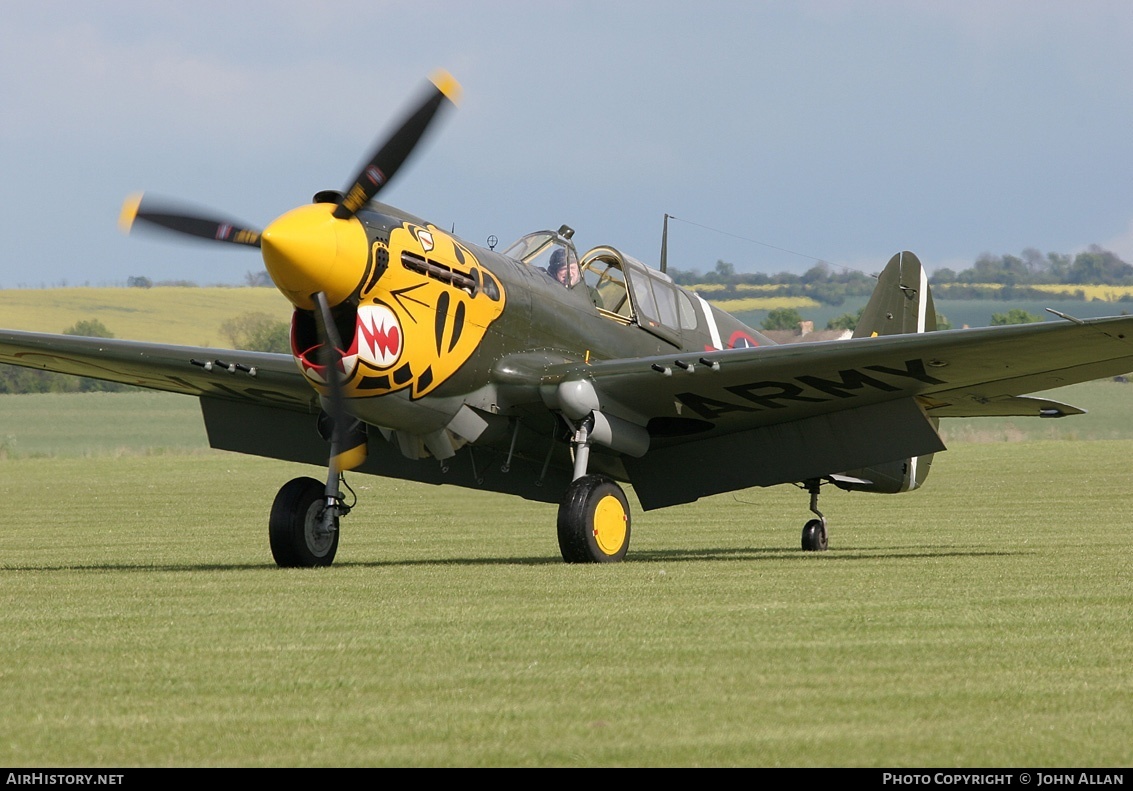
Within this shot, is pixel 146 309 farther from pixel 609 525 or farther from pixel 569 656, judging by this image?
pixel 569 656

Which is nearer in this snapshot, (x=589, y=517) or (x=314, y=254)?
(x=314, y=254)

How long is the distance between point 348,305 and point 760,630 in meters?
4.36

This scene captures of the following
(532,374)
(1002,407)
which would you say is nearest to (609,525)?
(532,374)

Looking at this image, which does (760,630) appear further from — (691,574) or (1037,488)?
(1037,488)

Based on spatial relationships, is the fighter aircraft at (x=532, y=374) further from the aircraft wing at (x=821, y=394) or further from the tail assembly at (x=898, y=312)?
the tail assembly at (x=898, y=312)

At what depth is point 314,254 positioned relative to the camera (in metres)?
10.7

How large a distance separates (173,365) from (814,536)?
→ 634cm

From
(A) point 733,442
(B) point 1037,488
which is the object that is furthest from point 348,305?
(B) point 1037,488

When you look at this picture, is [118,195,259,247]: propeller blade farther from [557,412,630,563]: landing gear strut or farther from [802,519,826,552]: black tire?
[802,519,826,552]: black tire

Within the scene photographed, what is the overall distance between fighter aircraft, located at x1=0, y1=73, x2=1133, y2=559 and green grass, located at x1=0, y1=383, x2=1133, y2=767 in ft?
2.71

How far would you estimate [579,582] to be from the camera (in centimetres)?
1077

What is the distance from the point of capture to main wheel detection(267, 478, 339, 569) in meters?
12.6

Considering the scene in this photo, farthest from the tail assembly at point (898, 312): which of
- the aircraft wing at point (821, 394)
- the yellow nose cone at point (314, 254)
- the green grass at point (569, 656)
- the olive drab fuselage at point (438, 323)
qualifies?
the yellow nose cone at point (314, 254)

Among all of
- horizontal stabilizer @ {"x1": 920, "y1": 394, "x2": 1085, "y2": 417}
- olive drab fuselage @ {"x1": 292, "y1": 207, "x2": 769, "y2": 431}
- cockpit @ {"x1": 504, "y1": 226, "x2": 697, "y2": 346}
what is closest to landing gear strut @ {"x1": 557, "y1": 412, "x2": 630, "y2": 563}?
olive drab fuselage @ {"x1": 292, "y1": 207, "x2": 769, "y2": 431}
